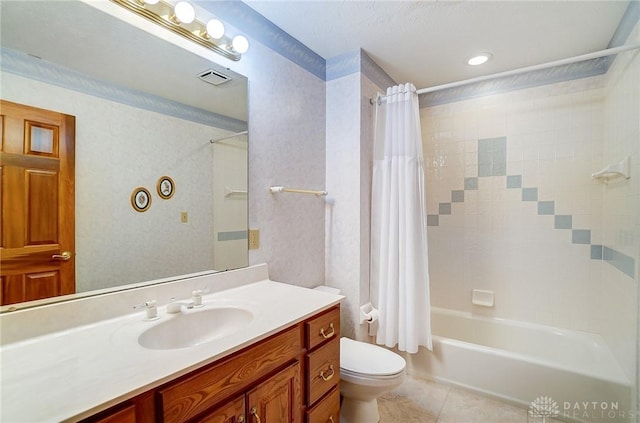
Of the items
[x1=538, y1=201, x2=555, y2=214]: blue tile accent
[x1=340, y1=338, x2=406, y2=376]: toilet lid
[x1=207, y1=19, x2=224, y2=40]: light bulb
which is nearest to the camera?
[x1=207, y1=19, x2=224, y2=40]: light bulb

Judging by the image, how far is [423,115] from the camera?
9.23 ft

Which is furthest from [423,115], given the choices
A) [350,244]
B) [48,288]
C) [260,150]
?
[48,288]

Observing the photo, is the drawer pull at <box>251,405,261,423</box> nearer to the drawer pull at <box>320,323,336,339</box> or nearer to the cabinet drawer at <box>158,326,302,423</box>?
the cabinet drawer at <box>158,326,302,423</box>

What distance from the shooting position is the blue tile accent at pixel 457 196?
262 centimetres

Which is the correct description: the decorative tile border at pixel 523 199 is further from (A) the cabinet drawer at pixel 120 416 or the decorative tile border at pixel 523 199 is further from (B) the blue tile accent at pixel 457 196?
(A) the cabinet drawer at pixel 120 416

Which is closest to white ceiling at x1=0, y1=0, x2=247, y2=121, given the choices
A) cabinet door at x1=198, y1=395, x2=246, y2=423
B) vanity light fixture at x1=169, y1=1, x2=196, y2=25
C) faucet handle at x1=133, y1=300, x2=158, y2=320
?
vanity light fixture at x1=169, y1=1, x2=196, y2=25

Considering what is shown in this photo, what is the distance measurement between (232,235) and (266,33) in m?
1.20

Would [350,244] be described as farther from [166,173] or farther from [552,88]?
[552,88]

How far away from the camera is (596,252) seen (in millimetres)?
→ 2102

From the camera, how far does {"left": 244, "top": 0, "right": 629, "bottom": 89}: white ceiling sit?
1.57m

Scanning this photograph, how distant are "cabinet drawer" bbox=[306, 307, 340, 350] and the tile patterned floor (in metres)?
0.89

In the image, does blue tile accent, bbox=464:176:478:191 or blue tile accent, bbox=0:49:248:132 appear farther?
blue tile accent, bbox=464:176:478:191

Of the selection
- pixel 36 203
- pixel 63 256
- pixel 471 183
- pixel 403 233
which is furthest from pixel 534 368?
pixel 36 203

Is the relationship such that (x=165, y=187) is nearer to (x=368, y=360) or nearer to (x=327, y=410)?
(x=327, y=410)
